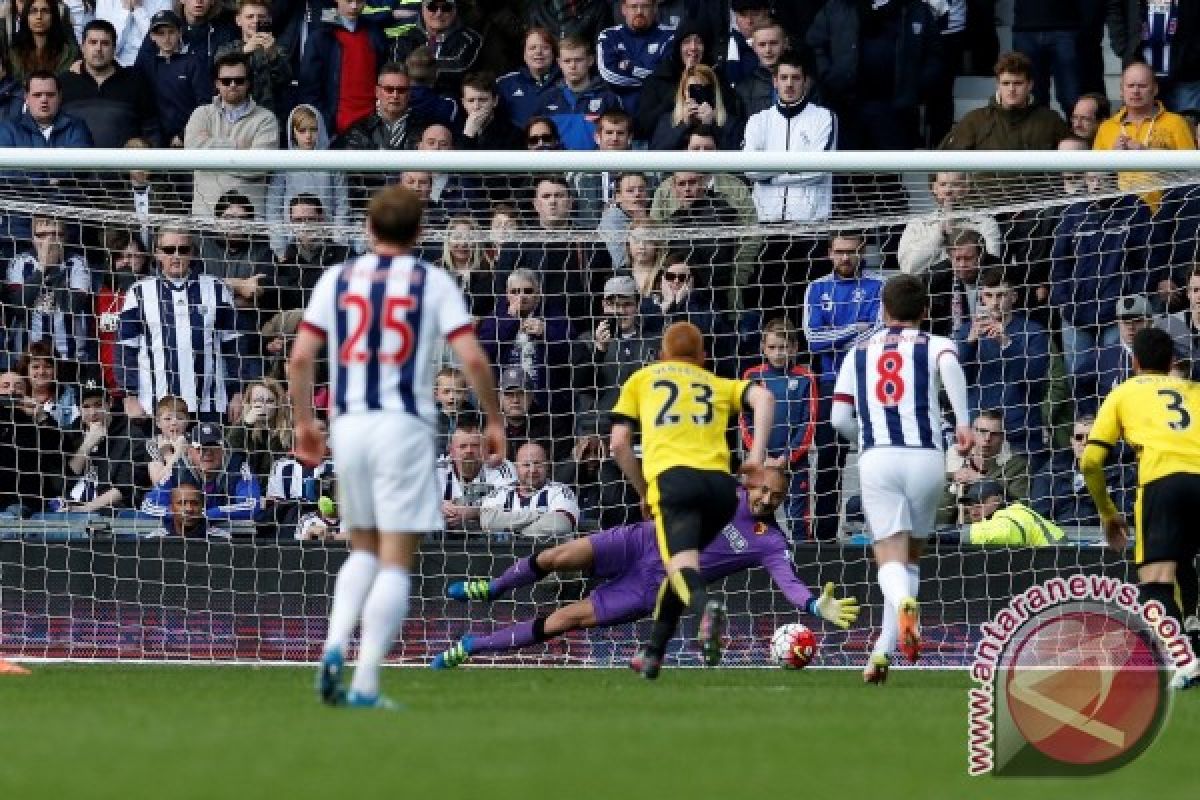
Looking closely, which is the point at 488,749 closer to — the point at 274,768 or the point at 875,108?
the point at 274,768

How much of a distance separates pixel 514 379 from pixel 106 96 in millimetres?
4564

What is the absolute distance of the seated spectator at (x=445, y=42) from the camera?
62.2 ft

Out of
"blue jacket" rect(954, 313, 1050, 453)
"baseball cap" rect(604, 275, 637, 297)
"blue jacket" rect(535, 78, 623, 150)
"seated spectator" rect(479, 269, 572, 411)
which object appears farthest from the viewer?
"blue jacket" rect(535, 78, 623, 150)

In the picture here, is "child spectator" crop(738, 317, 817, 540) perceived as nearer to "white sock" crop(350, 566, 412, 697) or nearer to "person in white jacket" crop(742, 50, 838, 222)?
"person in white jacket" crop(742, 50, 838, 222)

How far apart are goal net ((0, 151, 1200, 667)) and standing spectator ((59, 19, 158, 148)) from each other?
232cm

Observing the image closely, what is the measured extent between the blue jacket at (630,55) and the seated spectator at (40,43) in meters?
4.17

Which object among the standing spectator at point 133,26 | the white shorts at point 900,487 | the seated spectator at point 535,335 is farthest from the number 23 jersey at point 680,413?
the standing spectator at point 133,26

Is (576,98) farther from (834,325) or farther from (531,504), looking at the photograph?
(531,504)

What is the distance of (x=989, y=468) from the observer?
1551 cm

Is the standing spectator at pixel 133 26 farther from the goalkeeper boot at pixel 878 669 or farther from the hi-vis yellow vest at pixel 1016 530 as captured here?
the goalkeeper boot at pixel 878 669

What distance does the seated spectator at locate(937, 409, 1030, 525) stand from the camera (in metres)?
15.5

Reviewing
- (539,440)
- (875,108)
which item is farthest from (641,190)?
(875,108)

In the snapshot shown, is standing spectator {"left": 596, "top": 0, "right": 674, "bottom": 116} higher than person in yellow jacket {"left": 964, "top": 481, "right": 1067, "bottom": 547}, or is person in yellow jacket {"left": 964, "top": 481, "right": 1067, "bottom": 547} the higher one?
standing spectator {"left": 596, "top": 0, "right": 674, "bottom": 116}

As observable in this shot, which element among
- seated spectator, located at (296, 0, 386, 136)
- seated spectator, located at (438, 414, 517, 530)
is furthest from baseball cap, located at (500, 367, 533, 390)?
seated spectator, located at (296, 0, 386, 136)
